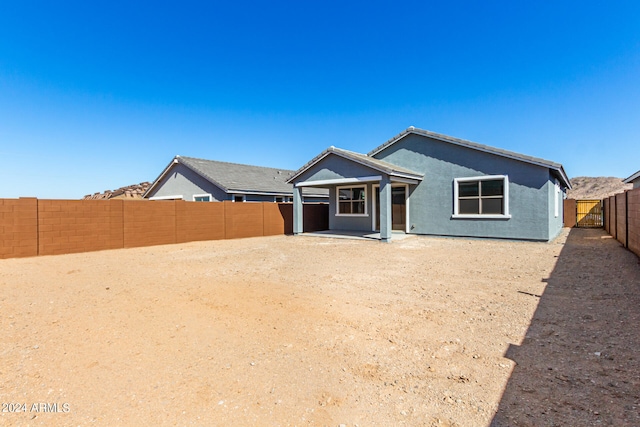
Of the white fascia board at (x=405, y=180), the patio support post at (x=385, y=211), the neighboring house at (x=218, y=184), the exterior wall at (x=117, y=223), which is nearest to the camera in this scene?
the exterior wall at (x=117, y=223)

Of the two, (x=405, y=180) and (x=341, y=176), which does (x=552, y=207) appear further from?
(x=341, y=176)

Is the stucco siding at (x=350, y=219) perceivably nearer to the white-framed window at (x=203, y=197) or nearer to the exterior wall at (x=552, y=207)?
the exterior wall at (x=552, y=207)

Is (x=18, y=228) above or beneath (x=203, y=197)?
beneath

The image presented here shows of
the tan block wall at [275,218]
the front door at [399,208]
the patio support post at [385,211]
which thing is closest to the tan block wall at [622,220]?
the patio support post at [385,211]

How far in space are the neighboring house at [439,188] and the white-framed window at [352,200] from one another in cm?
5

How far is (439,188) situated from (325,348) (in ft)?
Answer: 40.3

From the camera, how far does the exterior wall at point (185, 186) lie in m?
20.1

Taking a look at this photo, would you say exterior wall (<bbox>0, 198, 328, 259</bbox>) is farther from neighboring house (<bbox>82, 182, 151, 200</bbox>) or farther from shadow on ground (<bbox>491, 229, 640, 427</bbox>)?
neighboring house (<bbox>82, 182, 151, 200</bbox>)

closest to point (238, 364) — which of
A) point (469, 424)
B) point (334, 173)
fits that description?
point (469, 424)

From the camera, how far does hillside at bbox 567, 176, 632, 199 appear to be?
51997 mm

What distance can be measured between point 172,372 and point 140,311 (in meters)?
2.24

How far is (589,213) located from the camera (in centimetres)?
2111

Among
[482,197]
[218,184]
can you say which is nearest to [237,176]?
[218,184]

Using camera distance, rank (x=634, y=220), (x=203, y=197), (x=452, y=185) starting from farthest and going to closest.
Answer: (x=203, y=197), (x=452, y=185), (x=634, y=220)
